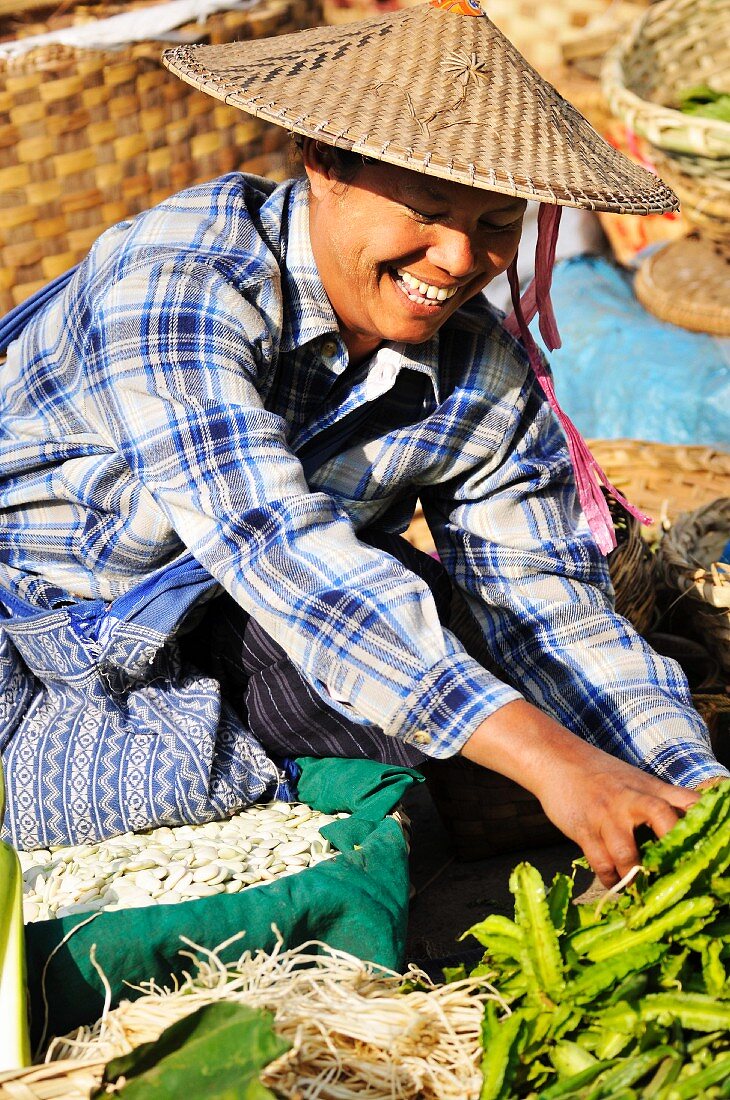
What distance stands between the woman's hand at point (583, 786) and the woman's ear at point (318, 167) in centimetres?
83

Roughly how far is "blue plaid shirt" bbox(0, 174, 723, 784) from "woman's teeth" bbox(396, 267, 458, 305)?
0.16 meters

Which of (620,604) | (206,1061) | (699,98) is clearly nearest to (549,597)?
(620,604)

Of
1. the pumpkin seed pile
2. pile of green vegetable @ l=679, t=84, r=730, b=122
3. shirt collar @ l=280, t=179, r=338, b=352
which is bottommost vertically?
the pumpkin seed pile

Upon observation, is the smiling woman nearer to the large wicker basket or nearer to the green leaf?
the large wicker basket

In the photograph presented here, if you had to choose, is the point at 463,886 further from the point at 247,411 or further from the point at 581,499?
the point at 247,411

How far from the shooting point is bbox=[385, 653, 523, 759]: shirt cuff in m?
1.50

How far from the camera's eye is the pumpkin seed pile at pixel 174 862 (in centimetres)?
179

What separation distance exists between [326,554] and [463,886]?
3.09 ft

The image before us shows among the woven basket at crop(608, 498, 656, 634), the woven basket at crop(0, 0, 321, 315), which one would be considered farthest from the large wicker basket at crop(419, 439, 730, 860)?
the woven basket at crop(0, 0, 321, 315)

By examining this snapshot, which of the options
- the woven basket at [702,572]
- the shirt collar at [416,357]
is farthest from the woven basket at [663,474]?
the shirt collar at [416,357]

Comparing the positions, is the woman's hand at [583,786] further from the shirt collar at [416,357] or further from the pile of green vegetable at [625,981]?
the shirt collar at [416,357]

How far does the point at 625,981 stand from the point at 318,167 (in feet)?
3.95

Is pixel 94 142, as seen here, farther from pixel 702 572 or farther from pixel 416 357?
pixel 702 572

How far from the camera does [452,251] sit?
173cm
